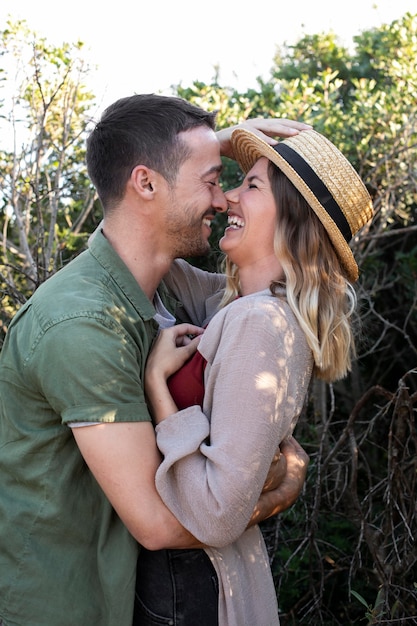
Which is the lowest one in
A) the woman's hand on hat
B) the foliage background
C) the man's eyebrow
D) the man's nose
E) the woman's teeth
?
the foliage background

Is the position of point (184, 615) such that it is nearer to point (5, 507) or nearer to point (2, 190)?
point (5, 507)

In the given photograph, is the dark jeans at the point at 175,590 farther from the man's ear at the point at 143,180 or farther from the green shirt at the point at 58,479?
the man's ear at the point at 143,180

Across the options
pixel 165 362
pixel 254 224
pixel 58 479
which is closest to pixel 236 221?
pixel 254 224

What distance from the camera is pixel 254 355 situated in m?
2.50

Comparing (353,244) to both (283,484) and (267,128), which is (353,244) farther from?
(283,484)

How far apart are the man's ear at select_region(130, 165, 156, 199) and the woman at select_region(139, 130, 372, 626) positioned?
0.32 m

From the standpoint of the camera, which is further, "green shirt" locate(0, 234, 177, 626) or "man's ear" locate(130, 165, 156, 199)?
"man's ear" locate(130, 165, 156, 199)

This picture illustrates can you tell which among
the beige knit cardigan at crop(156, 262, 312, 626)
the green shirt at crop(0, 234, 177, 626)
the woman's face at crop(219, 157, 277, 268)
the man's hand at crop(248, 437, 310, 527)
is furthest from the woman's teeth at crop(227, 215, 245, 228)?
the man's hand at crop(248, 437, 310, 527)

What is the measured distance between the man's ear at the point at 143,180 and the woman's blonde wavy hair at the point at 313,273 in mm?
439

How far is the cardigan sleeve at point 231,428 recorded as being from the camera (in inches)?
93.6

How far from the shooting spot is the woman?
94.6 inches

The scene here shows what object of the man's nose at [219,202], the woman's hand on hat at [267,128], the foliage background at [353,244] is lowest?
the foliage background at [353,244]

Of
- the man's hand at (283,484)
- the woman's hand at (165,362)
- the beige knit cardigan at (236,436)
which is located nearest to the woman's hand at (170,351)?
the woman's hand at (165,362)

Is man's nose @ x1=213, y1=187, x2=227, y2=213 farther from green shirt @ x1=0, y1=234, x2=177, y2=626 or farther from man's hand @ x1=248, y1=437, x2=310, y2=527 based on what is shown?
man's hand @ x1=248, y1=437, x2=310, y2=527
